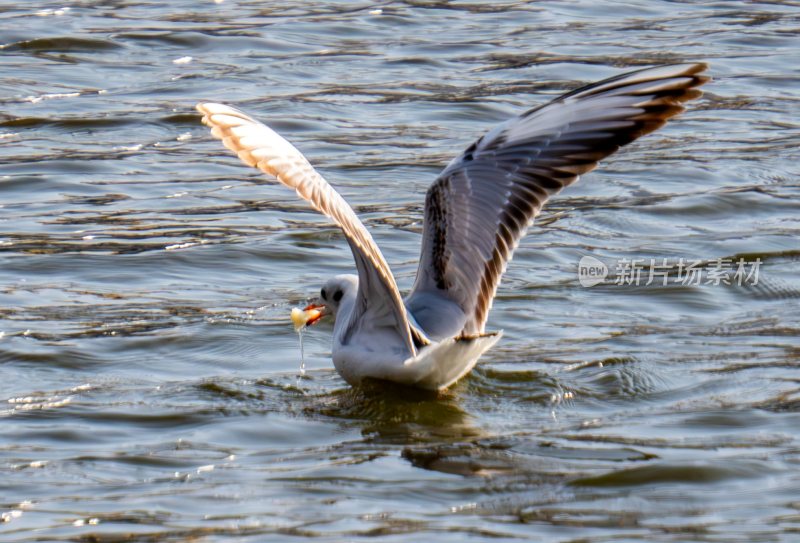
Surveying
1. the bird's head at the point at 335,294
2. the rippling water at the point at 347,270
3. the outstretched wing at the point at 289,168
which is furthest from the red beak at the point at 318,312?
the outstretched wing at the point at 289,168

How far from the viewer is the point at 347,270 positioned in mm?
9258

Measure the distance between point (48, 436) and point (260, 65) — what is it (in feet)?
29.5

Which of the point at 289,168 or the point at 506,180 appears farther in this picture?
the point at 506,180

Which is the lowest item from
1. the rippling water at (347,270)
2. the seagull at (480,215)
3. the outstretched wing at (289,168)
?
the rippling water at (347,270)

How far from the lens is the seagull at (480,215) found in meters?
6.74

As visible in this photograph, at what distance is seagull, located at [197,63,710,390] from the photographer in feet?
22.1

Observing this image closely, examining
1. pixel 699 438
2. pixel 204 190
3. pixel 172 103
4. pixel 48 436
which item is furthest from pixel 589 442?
pixel 172 103

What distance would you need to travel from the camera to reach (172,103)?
43.3 feet

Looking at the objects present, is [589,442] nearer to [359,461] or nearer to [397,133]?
[359,461]

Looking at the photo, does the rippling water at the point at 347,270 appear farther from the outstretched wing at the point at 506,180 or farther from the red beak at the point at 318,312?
the outstretched wing at the point at 506,180

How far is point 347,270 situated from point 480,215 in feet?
7.37

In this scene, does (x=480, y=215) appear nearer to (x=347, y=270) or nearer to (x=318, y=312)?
(x=318, y=312)

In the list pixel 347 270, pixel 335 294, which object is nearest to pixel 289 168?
pixel 335 294

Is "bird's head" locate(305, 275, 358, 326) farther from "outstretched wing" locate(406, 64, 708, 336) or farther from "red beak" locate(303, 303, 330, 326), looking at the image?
"outstretched wing" locate(406, 64, 708, 336)
